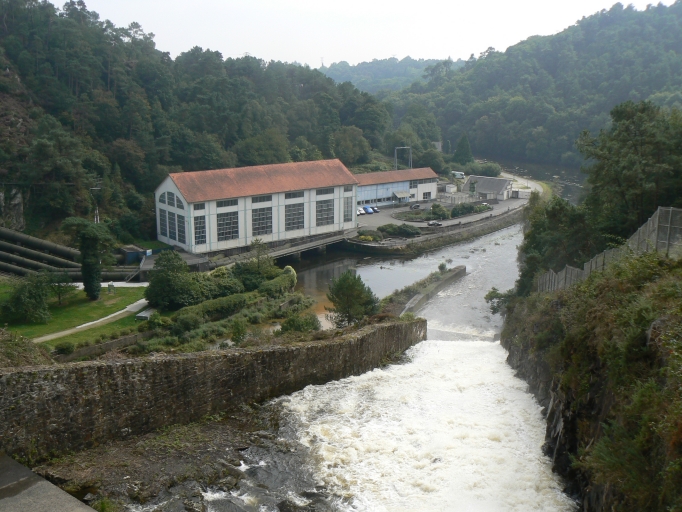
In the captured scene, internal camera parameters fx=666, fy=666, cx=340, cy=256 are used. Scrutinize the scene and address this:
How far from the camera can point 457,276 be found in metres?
43.2

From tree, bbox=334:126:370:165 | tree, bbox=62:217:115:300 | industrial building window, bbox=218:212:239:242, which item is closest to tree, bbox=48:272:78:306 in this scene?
tree, bbox=62:217:115:300

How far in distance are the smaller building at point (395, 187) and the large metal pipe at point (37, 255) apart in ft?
96.5

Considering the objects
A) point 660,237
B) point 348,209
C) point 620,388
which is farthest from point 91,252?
point 620,388

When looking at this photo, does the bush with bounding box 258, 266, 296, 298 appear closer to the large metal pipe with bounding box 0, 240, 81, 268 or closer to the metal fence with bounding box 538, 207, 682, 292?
the large metal pipe with bounding box 0, 240, 81, 268

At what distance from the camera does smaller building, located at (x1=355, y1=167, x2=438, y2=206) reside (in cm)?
6369

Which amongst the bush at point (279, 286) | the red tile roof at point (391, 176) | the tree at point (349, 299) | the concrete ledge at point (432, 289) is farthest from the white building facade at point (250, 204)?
the tree at point (349, 299)

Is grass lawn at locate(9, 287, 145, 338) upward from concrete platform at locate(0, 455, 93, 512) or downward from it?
downward

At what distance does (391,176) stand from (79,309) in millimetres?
38769

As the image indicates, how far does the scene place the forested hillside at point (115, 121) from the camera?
155ft

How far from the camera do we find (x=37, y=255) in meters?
40.7

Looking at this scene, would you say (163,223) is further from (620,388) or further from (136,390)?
(620,388)

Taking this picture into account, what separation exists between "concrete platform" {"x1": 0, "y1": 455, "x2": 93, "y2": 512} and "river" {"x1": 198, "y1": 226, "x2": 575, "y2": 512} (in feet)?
8.09

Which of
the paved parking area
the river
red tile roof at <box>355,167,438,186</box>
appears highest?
red tile roof at <box>355,167,438,186</box>

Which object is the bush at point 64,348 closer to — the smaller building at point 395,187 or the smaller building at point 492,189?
the smaller building at point 395,187
